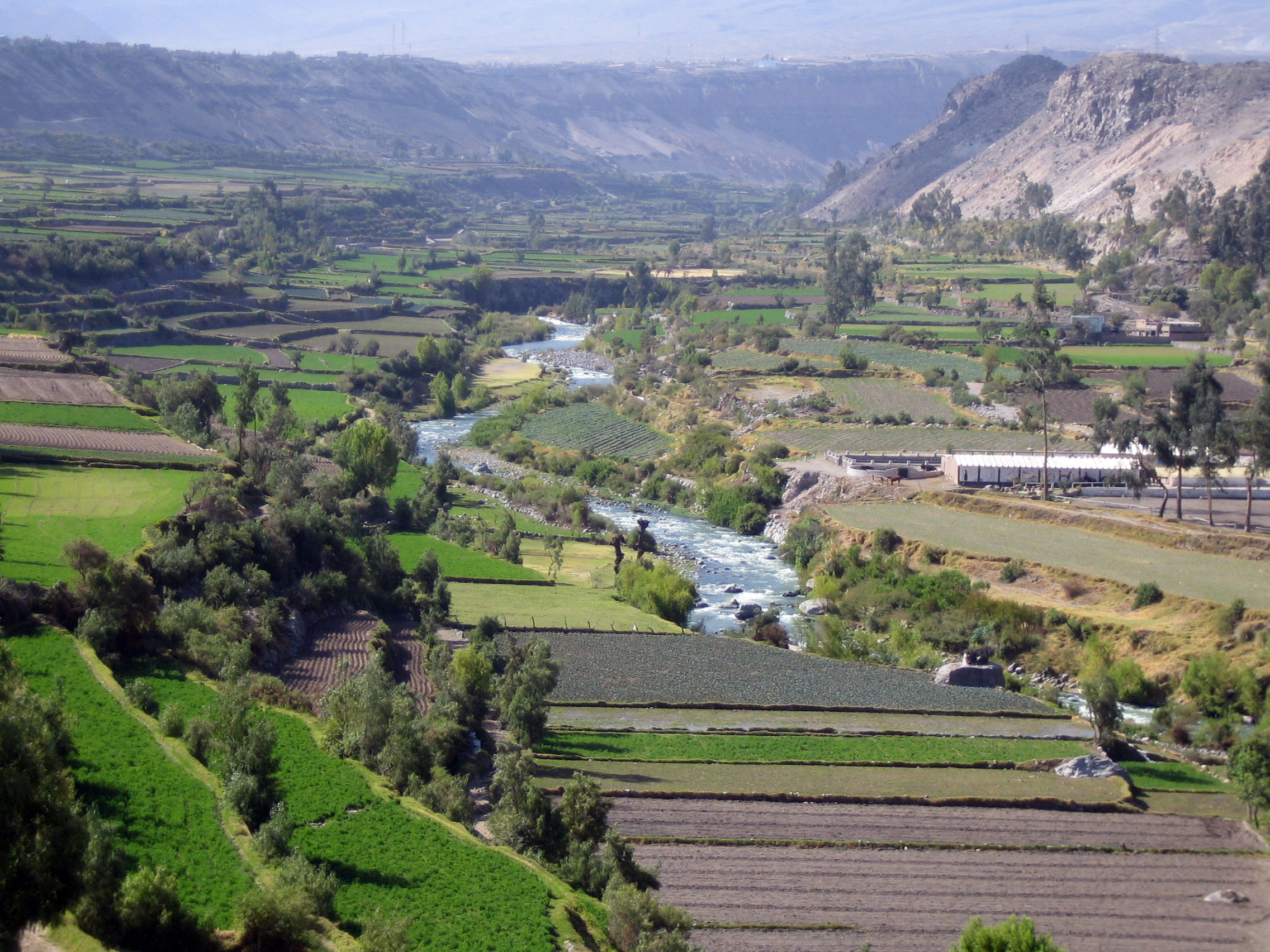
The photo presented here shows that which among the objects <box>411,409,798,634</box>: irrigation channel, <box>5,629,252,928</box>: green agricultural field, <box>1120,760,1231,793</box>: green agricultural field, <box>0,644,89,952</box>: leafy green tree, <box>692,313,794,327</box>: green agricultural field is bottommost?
<box>411,409,798,634</box>: irrigation channel

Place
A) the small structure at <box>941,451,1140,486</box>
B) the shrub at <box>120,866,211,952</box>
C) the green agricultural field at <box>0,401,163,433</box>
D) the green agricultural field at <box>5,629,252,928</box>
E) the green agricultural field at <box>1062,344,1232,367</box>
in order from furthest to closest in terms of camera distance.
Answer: the green agricultural field at <box>1062,344,1232,367</box>
the small structure at <box>941,451,1140,486</box>
the green agricultural field at <box>0,401,163,433</box>
the green agricultural field at <box>5,629,252,928</box>
the shrub at <box>120,866,211,952</box>

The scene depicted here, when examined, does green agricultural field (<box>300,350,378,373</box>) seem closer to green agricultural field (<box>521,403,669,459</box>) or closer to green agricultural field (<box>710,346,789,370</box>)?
green agricultural field (<box>521,403,669,459</box>)

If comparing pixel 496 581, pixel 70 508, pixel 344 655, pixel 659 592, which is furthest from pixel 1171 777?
pixel 70 508

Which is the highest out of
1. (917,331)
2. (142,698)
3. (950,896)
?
(917,331)

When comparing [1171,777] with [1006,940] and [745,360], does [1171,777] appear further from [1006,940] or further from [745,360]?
[745,360]

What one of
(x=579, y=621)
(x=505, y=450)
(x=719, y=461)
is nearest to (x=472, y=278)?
(x=505, y=450)

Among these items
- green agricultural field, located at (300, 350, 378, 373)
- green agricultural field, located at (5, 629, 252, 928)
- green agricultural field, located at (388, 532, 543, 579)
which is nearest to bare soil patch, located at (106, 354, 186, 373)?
green agricultural field, located at (300, 350, 378, 373)

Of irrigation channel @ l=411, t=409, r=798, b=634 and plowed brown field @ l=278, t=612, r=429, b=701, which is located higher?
plowed brown field @ l=278, t=612, r=429, b=701
